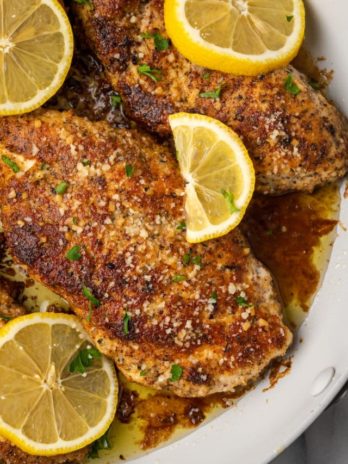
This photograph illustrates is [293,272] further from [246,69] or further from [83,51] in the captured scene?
[83,51]

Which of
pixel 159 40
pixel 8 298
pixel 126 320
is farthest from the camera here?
pixel 8 298

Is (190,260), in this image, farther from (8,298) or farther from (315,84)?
(315,84)

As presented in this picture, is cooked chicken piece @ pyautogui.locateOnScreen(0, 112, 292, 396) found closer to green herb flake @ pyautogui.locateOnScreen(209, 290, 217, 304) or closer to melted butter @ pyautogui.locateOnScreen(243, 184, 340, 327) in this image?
green herb flake @ pyautogui.locateOnScreen(209, 290, 217, 304)

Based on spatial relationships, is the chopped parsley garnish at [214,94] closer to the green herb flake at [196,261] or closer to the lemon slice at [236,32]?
the lemon slice at [236,32]

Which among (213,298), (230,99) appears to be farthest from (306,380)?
(230,99)

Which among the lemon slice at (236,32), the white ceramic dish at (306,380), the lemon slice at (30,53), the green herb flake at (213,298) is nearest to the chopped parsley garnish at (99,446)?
the white ceramic dish at (306,380)

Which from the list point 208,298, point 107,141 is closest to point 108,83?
point 107,141
